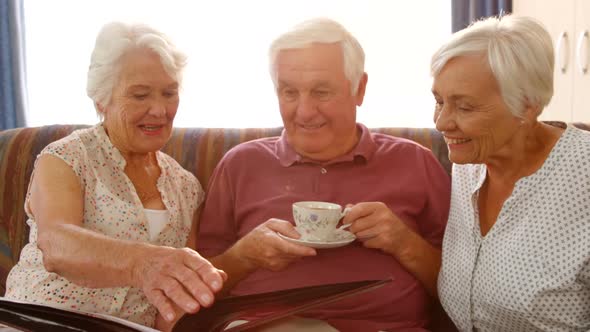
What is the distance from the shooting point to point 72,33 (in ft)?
11.9

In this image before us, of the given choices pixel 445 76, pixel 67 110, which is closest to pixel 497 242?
pixel 445 76

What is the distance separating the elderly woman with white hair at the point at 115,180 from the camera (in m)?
1.40

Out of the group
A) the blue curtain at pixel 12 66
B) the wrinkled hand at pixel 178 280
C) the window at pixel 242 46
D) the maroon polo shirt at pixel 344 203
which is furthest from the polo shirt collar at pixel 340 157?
the blue curtain at pixel 12 66

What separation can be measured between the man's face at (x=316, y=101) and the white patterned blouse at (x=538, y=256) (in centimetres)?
47

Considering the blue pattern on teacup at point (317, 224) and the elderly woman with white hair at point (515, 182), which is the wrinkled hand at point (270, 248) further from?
the elderly woman with white hair at point (515, 182)

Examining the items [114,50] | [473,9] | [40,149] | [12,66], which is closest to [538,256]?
[114,50]

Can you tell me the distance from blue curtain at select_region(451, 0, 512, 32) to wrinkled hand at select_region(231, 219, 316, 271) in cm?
231

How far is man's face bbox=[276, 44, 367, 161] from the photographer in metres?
1.58

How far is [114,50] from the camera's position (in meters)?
1.47

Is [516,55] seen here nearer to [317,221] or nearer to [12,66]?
[317,221]

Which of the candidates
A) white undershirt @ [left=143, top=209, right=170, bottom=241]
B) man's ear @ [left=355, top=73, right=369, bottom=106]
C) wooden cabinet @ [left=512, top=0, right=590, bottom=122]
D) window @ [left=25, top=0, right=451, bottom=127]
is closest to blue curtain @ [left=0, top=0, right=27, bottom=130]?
window @ [left=25, top=0, right=451, bottom=127]

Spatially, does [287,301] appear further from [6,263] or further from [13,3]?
[13,3]

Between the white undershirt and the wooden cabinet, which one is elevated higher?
the wooden cabinet

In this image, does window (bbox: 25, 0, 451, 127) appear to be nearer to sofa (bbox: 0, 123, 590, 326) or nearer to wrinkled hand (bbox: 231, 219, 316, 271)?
sofa (bbox: 0, 123, 590, 326)
